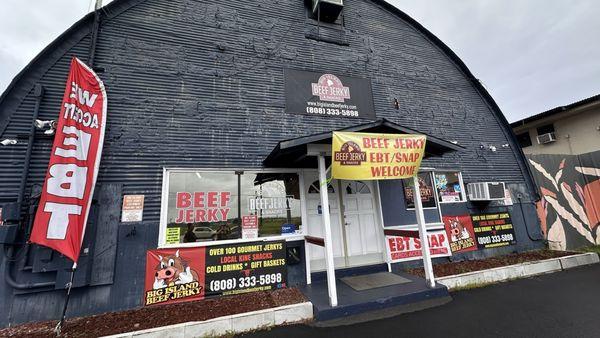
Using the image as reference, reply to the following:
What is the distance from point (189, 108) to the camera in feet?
17.9

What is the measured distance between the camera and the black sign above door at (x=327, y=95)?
6320mm

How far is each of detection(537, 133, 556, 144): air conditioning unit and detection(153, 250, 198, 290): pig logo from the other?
50.4 ft

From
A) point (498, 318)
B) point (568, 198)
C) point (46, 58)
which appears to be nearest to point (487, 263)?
point (498, 318)

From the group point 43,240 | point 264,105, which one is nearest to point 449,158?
point 264,105

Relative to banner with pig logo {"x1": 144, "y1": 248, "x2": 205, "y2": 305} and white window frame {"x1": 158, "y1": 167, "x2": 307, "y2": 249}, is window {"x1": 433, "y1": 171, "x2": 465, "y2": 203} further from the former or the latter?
banner with pig logo {"x1": 144, "y1": 248, "x2": 205, "y2": 305}

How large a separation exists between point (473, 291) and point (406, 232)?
160cm

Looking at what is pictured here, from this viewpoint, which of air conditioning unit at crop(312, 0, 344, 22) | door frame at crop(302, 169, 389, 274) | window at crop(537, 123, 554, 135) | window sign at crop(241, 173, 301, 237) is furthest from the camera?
window at crop(537, 123, 554, 135)

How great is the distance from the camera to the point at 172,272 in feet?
14.9

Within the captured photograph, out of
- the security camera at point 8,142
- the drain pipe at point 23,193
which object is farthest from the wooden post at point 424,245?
the security camera at point 8,142

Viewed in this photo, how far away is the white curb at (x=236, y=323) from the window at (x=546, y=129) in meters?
14.3

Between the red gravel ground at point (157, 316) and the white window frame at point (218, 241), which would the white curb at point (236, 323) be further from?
the white window frame at point (218, 241)

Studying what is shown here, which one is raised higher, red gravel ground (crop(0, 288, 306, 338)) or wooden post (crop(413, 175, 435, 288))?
wooden post (crop(413, 175, 435, 288))

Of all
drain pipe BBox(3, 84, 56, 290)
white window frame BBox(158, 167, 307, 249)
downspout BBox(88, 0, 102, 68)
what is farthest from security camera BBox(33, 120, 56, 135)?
white window frame BBox(158, 167, 307, 249)

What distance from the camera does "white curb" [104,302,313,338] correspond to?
335cm
